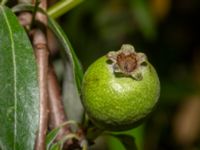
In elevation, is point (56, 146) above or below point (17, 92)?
below

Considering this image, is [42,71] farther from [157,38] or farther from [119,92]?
[157,38]

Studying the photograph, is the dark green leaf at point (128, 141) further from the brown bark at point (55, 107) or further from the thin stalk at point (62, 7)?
the thin stalk at point (62, 7)

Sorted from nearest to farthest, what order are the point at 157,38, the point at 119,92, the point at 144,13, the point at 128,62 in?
the point at 119,92, the point at 128,62, the point at 144,13, the point at 157,38

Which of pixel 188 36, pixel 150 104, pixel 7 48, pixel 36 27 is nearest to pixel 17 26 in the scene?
pixel 7 48

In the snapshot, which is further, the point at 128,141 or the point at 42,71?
the point at 128,141

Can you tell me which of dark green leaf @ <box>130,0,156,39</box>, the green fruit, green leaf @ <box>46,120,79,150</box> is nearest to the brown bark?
green leaf @ <box>46,120,79,150</box>

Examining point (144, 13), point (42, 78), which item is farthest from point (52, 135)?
point (144, 13)
